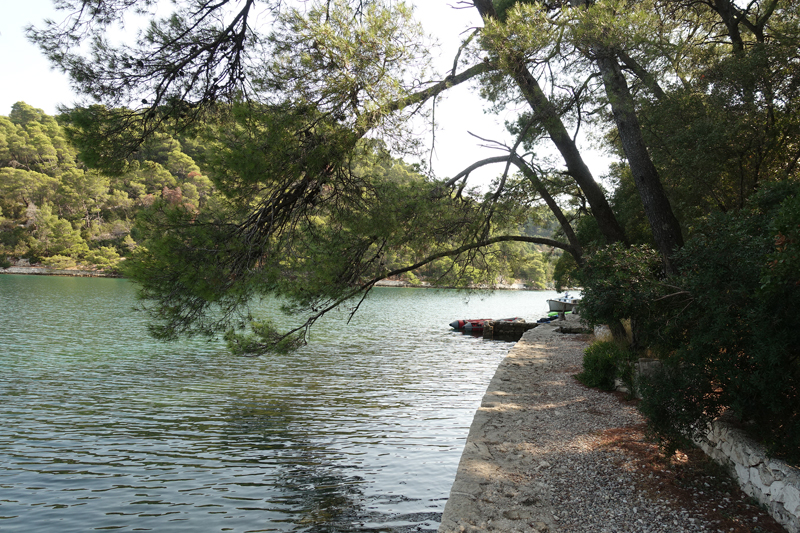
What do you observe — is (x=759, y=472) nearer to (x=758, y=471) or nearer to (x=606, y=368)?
(x=758, y=471)

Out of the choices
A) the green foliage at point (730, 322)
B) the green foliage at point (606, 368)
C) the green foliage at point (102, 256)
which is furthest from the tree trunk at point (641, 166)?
the green foliage at point (102, 256)

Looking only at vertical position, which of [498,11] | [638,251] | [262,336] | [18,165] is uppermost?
[18,165]

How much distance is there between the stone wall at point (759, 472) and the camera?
10.8 ft

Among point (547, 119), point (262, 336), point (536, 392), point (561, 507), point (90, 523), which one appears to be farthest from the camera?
point (536, 392)

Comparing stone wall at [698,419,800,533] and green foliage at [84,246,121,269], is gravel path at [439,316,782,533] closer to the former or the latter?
stone wall at [698,419,800,533]

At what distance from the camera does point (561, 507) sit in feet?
12.9

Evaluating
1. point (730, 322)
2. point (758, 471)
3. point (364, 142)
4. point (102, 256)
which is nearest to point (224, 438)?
point (364, 142)

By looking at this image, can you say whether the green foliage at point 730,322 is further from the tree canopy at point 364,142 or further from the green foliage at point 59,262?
the green foliage at point 59,262

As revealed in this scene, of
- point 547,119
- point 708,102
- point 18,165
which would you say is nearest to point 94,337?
point 547,119

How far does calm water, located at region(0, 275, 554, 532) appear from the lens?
5148 millimetres

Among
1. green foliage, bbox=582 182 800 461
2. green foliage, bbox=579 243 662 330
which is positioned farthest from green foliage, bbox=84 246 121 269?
green foliage, bbox=582 182 800 461

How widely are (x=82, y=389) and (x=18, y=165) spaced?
72.6m

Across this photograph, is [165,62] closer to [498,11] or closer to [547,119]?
[547,119]

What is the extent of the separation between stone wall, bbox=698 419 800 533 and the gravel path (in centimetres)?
11
